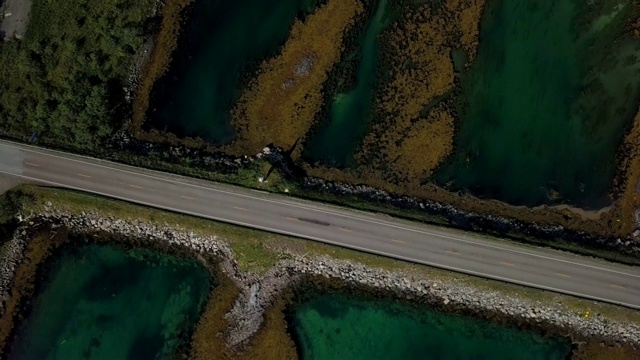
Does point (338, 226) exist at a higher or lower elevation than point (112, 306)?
higher

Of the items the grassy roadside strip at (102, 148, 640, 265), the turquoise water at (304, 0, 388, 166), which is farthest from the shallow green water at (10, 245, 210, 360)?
the turquoise water at (304, 0, 388, 166)

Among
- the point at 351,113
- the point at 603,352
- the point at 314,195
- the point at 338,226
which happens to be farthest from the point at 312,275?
the point at 603,352

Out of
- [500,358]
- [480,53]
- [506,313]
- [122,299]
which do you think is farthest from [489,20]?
[122,299]

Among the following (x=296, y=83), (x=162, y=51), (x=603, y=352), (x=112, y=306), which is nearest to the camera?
(x=603, y=352)

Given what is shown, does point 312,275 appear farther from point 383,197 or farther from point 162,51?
point 162,51

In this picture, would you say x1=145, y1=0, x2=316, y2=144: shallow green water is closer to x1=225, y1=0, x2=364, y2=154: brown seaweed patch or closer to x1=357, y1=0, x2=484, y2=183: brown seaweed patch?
x1=225, y1=0, x2=364, y2=154: brown seaweed patch

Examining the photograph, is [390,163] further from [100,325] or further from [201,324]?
[100,325]
